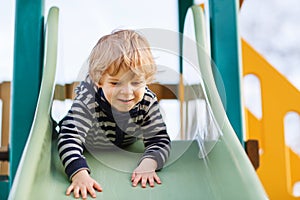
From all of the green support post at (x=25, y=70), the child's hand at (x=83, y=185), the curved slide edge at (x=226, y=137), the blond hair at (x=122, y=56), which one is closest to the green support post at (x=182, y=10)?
the curved slide edge at (x=226, y=137)

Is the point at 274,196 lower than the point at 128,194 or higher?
lower

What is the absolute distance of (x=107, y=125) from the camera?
1306mm

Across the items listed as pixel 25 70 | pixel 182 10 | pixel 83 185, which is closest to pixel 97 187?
pixel 83 185

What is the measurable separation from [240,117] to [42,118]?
51 cm

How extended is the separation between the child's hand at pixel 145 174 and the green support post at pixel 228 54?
28 centimetres

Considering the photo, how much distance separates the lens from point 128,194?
1.13 meters

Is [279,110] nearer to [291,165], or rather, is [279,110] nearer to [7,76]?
[291,165]

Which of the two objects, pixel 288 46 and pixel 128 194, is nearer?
pixel 128 194

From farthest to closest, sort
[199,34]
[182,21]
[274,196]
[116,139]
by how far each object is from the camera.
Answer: [274,196] → [182,21] → [199,34] → [116,139]

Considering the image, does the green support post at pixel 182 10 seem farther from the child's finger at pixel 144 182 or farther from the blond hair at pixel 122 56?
the child's finger at pixel 144 182

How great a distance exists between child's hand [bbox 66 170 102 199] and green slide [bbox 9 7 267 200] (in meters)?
0.02

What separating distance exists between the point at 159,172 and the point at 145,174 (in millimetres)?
54

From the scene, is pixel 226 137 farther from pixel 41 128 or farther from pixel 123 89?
pixel 41 128

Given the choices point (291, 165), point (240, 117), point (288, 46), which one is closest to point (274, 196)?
point (291, 165)
